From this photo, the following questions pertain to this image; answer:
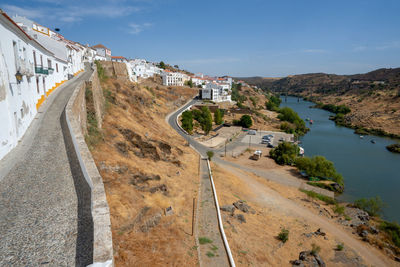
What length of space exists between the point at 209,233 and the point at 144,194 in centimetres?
400

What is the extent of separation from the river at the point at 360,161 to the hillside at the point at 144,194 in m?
20.4

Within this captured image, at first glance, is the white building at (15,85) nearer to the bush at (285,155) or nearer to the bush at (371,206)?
the bush at (371,206)

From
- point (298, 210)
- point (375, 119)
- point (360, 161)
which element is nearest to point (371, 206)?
point (298, 210)

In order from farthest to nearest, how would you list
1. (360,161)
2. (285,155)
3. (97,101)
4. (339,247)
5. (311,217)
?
(360,161) < (285,155) < (311,217) < (97,101) < (339,247)

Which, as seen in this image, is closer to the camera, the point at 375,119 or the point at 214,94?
the point at 214,94

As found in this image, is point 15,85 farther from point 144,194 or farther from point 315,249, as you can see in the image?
point 315,249

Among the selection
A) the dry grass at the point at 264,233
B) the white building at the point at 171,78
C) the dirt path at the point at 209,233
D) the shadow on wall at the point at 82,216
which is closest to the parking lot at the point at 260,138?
the dry grass at the point at 264,233

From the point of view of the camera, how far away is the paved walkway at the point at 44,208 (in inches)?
150

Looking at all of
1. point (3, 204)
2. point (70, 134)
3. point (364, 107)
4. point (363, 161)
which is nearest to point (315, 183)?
point (363, 161)

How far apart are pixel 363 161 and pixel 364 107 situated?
184 ft

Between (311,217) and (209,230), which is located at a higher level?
(209,230)

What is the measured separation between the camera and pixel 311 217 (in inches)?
744

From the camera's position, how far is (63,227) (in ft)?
14.6

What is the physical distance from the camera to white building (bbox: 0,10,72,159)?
7734 mm
